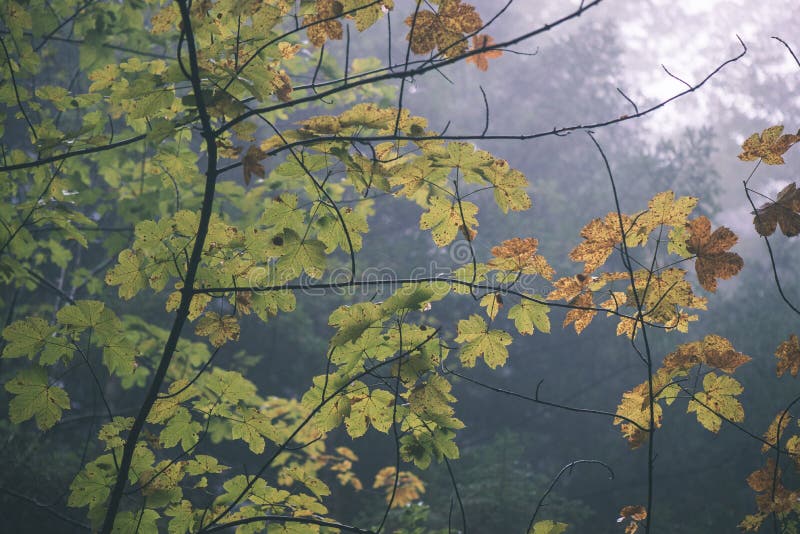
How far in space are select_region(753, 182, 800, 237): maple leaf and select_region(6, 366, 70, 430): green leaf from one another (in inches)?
55.4

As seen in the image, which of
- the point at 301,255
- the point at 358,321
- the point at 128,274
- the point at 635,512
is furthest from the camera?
the point at 635,512

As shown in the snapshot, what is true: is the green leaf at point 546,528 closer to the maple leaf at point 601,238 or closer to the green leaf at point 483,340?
the green leaf at point 483,340

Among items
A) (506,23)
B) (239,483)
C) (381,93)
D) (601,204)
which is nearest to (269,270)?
(239,483)

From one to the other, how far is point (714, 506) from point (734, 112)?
1767 centimetres

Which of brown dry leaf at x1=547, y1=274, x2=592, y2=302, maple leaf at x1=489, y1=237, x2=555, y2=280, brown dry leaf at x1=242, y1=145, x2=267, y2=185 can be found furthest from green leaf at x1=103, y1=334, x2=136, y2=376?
brown dry leaf at x1=547, y1=274, x2=592, y2=302

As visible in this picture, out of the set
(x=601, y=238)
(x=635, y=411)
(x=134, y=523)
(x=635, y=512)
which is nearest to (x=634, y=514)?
(x=635, y=512)

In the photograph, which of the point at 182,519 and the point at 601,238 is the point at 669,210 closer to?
the point at 601,238

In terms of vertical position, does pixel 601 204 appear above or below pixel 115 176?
above

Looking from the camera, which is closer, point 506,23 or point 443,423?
point 443,423

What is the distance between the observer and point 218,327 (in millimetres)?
1177

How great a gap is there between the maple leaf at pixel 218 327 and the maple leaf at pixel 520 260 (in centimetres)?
58

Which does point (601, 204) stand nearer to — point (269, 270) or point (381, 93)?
point (381, 93)

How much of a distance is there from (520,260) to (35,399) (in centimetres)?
102

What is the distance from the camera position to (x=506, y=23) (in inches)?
741
